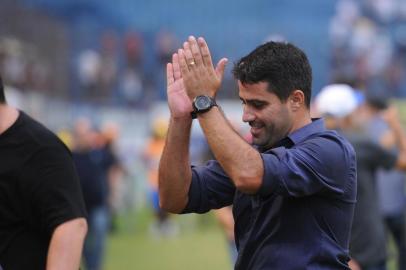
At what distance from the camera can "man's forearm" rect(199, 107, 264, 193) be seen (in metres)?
3.71

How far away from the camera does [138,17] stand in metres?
28.3

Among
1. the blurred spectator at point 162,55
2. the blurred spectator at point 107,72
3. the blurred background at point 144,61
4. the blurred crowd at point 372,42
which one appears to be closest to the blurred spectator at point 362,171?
the blurred background at point 144,61

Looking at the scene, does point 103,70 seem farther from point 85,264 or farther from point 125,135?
point 85,264

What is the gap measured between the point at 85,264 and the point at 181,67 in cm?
895

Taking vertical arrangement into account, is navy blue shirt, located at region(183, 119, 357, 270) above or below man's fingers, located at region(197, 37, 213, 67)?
below

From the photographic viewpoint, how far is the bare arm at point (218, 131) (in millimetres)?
3715

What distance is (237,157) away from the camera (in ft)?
12.2

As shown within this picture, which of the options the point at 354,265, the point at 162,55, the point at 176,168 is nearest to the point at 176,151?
the point at 176,168

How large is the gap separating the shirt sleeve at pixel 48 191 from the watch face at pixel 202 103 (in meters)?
0.77

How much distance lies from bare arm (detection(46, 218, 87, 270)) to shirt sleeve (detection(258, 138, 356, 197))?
90cm

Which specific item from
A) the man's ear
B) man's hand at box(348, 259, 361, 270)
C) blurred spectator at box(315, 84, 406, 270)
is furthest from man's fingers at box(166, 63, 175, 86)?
blurred spectator at box(315, 84, 406, 270)

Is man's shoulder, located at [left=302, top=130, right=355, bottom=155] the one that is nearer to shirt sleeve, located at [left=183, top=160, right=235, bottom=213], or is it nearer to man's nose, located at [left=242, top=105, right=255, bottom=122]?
man's nose, located at [left=242, top=105, right=255, bottom=122]

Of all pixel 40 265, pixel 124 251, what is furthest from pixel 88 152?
pixel 40 265

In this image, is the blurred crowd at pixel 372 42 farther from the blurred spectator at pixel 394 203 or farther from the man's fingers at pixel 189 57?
the man's fingers at pixel 189 57
